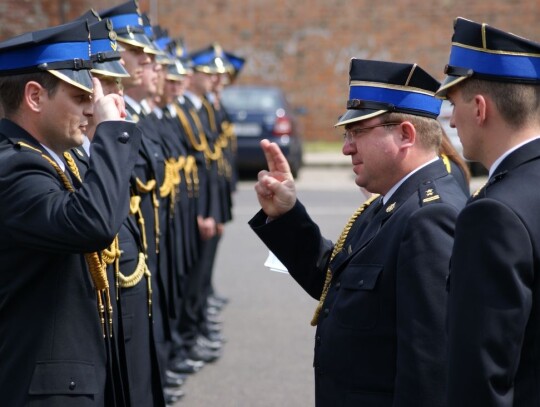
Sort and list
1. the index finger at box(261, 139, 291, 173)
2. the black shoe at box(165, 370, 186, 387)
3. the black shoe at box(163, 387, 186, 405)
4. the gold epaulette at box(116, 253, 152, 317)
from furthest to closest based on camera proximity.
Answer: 1. the black shoe at box(165, 370, 186, 387)
2. the black shoe at box(163, 387, 186, 405)
3. the gold epaulette at box(116, 253, 152, 317)
4. the index finger at box(261, 139, 291, 173)

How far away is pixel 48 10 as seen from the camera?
1650cm

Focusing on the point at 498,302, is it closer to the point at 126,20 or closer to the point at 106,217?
the point at 106,217

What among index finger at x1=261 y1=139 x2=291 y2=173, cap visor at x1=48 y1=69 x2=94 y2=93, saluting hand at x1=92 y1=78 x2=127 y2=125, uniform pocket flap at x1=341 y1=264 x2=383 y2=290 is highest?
cap visor at x1=48 y1=69 x2=94 y2=93

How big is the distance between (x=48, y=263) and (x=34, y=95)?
517 mm

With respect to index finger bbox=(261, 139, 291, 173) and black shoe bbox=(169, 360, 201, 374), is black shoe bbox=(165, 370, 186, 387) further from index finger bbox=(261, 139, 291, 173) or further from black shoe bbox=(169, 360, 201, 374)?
index finger bbox=(261, 139, 291, 173)

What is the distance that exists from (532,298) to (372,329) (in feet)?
2.35

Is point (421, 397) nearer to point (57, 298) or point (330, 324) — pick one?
point (330, 324)

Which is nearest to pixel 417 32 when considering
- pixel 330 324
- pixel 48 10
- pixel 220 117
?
pixel 48 10

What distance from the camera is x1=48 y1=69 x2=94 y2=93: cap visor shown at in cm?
314

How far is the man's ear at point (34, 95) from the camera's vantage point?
315 cm

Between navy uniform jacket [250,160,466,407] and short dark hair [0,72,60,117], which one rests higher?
short dark hair [0,72,60,117]

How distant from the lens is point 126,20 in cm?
527

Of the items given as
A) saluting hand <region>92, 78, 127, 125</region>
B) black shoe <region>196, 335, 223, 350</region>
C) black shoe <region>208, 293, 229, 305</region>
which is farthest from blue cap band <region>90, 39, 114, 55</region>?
black shoe <region>208, 293, 229, 305</region>

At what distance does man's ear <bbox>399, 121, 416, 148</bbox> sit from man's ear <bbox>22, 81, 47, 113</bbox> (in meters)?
1.11
